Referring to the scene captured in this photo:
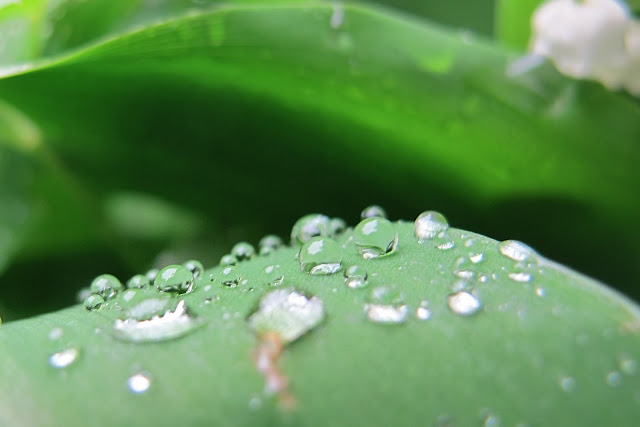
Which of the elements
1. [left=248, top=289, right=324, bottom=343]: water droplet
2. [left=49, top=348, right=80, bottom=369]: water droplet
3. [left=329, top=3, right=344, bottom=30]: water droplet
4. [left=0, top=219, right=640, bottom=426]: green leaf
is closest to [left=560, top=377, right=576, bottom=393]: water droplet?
[left=0, top=219, right=640, bottom=426]: green leaf

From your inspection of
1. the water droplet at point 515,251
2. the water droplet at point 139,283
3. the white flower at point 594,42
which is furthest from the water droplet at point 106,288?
the white flower at point 594,42

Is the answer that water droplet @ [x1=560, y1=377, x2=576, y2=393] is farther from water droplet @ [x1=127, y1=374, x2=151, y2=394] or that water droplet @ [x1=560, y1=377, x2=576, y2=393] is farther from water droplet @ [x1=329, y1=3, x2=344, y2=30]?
water droplet @ [x1=329, y1=3, x2=344, y2=30]

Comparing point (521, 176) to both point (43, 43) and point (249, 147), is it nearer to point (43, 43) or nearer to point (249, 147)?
point (249, 147)

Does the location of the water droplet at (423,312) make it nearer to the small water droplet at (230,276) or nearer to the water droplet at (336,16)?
the small water droplet at (230,276)

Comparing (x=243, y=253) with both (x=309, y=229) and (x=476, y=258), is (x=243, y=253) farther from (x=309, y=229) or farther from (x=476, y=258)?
(x=476, y=258)

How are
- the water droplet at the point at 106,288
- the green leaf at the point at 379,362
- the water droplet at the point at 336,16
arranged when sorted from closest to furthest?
1. the green leaf at the point at 379,362
2. the water droplet at the point at 106,288
3. the water droplet at the point at 336,16

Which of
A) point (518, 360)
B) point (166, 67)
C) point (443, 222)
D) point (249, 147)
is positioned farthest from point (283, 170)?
point (518, 360)
